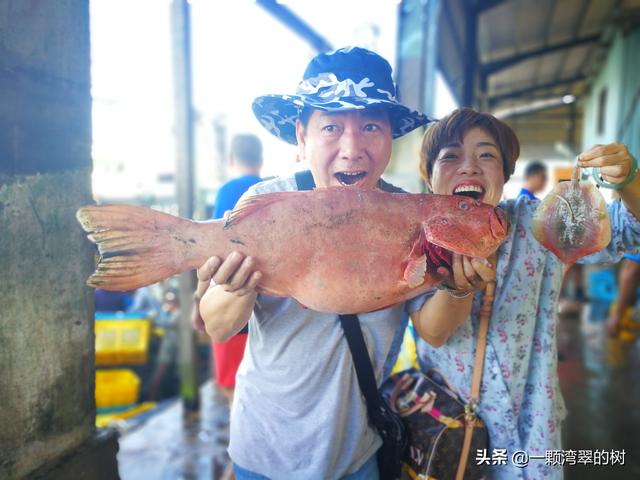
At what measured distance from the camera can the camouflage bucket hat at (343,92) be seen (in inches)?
54.3

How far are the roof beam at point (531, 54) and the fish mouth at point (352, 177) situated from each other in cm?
1096

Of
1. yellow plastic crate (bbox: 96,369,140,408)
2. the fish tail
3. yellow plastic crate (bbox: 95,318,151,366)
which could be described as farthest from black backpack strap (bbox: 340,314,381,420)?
yellow plastic crate (bbox: 95,318,151,366)

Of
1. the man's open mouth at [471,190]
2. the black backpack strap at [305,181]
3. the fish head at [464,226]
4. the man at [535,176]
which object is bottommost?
the fish head at [464,226]

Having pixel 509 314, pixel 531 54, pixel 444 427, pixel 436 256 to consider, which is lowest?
pixel 444 427

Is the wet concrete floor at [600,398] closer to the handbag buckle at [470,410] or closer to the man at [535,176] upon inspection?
the handbag buckle at [470,410]

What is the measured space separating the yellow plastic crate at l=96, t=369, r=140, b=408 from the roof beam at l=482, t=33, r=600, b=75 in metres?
10.2

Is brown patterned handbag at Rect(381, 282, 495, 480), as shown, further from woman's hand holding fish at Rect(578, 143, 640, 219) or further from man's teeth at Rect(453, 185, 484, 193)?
woman's hand holding fish at Rect(578, 143, 640, 219)

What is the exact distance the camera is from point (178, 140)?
439cm

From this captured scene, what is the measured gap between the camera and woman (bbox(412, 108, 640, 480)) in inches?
62.0

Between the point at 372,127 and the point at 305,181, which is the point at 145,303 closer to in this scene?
the point at 305,181

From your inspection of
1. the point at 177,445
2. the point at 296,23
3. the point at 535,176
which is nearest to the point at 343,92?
the point at 296,23

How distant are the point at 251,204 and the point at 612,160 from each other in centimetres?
109

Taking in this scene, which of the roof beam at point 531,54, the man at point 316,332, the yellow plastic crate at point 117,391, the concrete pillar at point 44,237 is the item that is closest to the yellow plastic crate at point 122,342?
the yellow plastic crate at point 117,391

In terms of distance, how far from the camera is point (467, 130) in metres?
1.64
